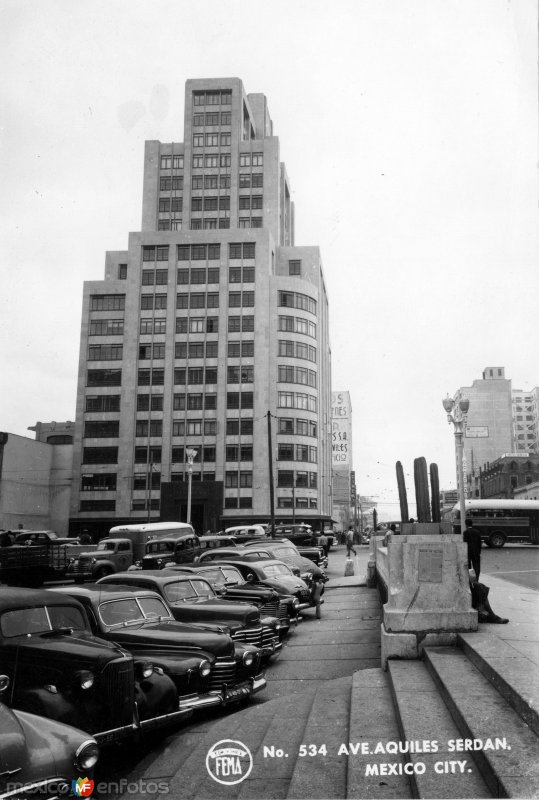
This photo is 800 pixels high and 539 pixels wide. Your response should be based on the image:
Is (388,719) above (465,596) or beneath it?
beneath

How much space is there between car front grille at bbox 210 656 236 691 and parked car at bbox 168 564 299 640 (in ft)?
12.4

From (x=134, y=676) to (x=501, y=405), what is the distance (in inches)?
1690

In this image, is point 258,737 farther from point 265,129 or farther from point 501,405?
point 265,129

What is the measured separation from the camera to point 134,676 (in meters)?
6.44

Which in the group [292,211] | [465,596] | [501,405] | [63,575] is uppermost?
[292,211]

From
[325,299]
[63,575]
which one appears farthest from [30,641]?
[325,299]

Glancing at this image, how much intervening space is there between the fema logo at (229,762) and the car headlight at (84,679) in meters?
1.42

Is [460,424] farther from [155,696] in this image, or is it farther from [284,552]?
[155,696]

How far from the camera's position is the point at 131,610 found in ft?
26.8

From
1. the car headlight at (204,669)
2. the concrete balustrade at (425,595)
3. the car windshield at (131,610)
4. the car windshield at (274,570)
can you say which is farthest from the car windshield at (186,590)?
the car windshield at (274,570)

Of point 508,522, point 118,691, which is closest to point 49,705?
point 118,691

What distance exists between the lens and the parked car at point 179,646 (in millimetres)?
7137

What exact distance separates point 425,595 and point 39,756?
17.5ft

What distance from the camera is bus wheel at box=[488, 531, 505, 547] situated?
3753 centimetres
